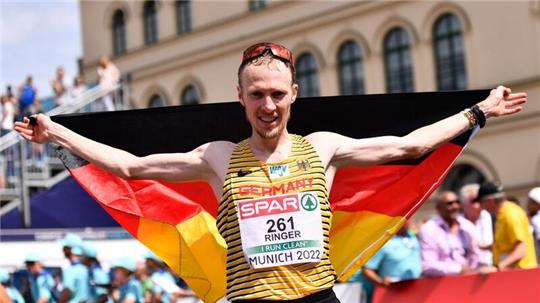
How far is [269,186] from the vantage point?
493 cm

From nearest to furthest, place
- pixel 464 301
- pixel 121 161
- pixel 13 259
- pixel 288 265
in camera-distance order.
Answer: pixel 288 265
pixel 121 161
pixel 464 301
pixel 13 259

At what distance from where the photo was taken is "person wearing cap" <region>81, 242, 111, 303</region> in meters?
12.3

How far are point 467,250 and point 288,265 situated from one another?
18.3 ft

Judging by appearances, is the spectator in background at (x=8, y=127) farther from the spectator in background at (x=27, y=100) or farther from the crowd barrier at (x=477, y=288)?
the crowd barrier at (x=477, y=288)

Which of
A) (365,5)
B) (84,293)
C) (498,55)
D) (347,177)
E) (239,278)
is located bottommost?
(84,293)

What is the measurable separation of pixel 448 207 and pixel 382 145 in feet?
15.8

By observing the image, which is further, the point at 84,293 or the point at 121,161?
the point at 84,293

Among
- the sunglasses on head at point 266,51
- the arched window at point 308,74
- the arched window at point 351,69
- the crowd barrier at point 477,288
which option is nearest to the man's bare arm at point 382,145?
the sunglasses on head at point 266,51

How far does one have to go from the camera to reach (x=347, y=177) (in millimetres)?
6328

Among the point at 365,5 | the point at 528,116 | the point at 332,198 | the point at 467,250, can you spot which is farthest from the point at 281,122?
the point at 365,5

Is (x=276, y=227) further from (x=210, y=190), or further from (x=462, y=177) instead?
(x=462, y=177)

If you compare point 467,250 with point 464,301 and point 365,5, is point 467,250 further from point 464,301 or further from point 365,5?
point 365,5

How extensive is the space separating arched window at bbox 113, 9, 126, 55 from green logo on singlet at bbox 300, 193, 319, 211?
4035cm

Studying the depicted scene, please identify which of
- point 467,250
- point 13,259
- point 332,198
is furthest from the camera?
point 13,259
